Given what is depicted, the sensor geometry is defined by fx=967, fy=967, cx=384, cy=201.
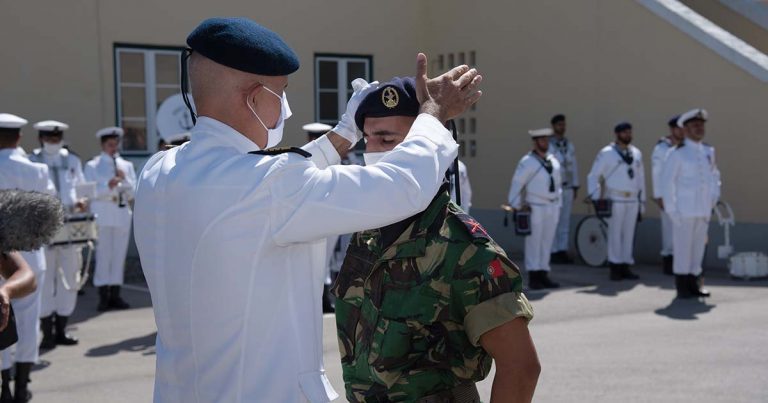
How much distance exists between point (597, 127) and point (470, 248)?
1308 cm

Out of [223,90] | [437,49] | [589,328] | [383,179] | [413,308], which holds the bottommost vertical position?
[589,328]

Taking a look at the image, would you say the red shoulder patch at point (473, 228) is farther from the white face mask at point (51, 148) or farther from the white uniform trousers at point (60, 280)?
the white face mask at point (51, 148)

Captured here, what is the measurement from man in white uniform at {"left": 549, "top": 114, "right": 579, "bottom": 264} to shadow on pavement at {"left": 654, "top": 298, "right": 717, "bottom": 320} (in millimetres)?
4309

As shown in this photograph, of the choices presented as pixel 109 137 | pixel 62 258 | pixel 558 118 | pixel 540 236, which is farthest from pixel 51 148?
pixel 558 118

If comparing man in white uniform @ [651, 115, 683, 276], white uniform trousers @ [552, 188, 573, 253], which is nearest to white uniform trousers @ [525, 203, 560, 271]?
man in white uniform @ [651, 115, 683, 276]

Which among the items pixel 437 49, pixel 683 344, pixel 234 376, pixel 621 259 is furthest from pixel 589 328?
pixel 437 49

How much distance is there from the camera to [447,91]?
8.30 ft

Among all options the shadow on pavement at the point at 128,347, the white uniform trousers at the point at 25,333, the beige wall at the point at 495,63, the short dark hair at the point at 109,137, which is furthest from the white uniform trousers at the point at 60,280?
the beige wall at the point at 495,63

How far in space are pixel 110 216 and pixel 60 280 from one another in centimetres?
220

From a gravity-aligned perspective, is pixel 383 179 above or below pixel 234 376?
above

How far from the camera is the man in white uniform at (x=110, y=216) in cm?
1159

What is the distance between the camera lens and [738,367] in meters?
7.73

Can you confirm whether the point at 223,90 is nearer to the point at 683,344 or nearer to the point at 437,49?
the point at 683,344

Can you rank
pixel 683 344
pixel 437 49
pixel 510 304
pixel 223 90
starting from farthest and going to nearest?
pixel 437 49, pixel 683 344, pixel 510 304, pixel 223 90
